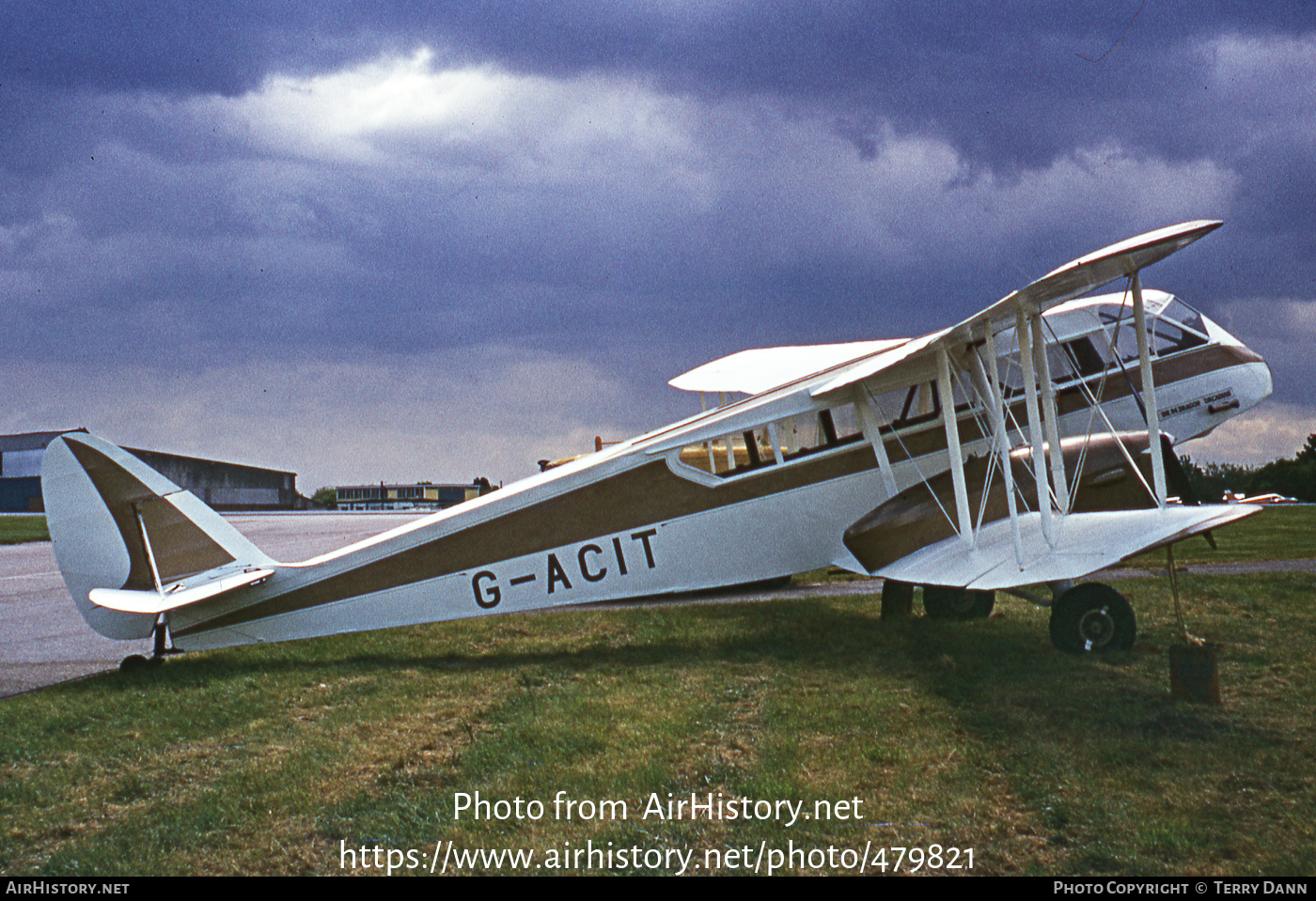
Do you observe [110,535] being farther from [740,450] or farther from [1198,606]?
[1198,606]

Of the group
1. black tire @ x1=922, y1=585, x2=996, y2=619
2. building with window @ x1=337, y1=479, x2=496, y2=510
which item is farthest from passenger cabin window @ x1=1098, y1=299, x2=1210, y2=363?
building with window @ x1=337, y1=479, x2=496, y2=510

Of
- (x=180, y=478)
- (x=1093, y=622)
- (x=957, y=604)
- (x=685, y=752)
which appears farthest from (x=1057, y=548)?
(x=180, y=478)

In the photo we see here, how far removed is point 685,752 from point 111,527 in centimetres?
576

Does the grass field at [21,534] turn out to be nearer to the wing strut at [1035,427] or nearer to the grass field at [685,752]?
the grass field at [685,752]

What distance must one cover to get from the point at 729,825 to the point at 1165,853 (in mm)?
1801

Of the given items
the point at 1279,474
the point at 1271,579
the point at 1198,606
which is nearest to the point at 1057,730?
the point at 1198,606

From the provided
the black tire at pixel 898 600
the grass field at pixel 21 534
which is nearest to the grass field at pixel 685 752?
the black tire at pixel 898 600

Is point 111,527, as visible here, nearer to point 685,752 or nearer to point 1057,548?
point 685,752

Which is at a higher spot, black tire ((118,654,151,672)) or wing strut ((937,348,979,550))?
wing strut ((937,348,979,550))

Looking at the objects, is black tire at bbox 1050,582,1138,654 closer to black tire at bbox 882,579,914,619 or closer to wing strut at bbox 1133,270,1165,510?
wing strut at bbox 1133,270,1165,510

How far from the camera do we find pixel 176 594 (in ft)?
26.5

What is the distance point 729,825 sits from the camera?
4199 millimetres

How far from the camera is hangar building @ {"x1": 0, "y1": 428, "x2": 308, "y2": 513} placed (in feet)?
204

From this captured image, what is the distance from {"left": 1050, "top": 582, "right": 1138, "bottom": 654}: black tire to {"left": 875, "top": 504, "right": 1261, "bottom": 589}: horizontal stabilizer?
56cm
